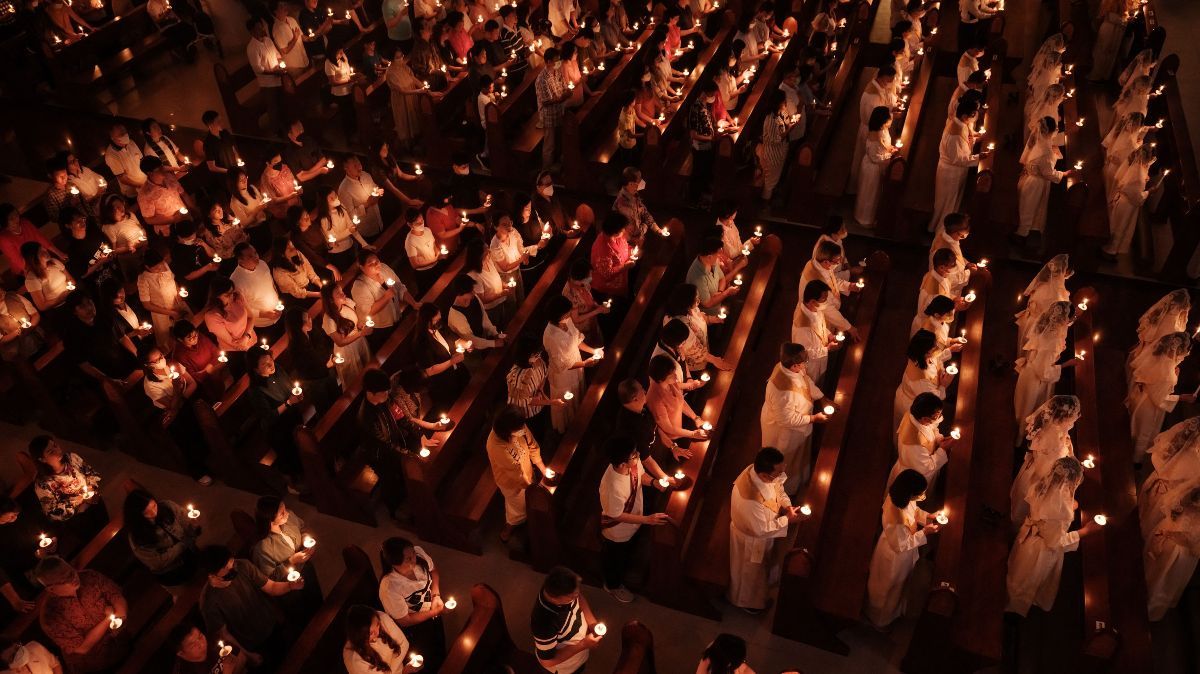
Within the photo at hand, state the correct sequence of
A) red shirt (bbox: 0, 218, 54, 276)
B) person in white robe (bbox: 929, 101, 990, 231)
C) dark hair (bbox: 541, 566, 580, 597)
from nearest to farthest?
dark hair (bbox: 541, 566, 580, 597), red shirt (bbox: 0, 218, 54, 276), person in white robe (bbox: 929, 101, 990, 231)

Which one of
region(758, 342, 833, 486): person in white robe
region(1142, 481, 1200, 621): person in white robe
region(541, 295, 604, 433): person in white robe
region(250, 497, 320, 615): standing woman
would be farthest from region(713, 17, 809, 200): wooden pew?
region(250, 497, 320, 615): standing woman

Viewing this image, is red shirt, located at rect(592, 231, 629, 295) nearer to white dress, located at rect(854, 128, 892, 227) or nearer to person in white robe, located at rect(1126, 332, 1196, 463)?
white dress, located at rect(854, 128, 892, 227)

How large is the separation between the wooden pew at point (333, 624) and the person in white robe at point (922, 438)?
322 centimetres

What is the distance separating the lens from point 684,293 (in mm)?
6645

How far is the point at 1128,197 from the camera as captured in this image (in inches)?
323

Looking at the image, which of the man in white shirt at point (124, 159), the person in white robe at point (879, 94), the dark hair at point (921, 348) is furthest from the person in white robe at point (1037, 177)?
the man in white shirt at point (124, 159)

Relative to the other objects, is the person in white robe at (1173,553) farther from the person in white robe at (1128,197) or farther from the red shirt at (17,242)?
the red shirt at (17,242)

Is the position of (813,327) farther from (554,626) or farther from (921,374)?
(554,626)

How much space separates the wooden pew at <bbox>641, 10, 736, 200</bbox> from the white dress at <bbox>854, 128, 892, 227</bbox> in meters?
1.72

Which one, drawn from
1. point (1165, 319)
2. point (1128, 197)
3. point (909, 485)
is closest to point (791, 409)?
point (909, 485)

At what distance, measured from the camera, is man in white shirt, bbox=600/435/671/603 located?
542cm

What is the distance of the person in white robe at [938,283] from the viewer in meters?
6.92

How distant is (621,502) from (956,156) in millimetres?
4893

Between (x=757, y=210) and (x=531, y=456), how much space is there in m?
4.25
